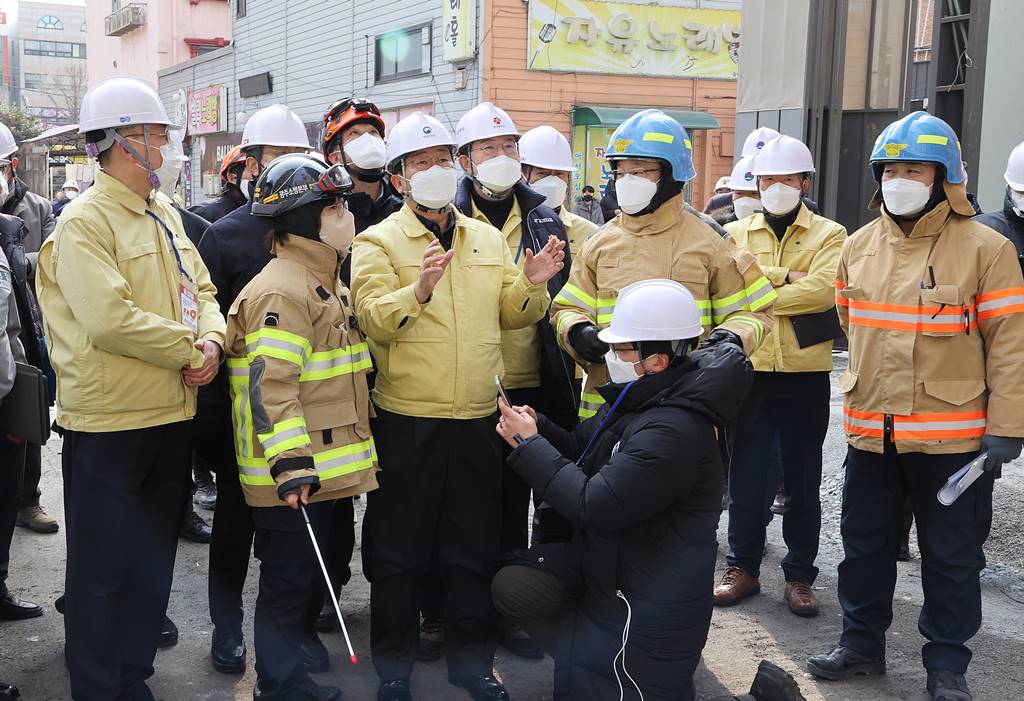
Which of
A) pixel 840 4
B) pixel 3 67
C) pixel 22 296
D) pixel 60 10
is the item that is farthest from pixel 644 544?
pixel 60 10

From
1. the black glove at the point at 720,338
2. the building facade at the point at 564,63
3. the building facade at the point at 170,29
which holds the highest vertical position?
the building facade at the point at 170,29

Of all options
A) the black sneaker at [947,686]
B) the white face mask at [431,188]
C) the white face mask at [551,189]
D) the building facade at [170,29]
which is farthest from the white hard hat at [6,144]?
the building facade at [170,29]

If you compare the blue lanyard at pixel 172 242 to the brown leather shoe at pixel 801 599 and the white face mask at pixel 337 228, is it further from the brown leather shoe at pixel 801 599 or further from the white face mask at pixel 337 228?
the brown leather shoe at pixel 801 599

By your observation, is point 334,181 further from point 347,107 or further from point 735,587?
point 735,587

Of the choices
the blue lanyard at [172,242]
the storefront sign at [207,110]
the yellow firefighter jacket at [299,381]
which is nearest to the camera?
the yellow firefighter jacket at [299,381]

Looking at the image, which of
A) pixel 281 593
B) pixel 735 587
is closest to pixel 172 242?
pixel 281 593

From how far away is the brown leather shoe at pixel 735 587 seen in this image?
524 centimetres

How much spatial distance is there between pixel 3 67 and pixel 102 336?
8488cm

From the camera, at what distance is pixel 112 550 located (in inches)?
151

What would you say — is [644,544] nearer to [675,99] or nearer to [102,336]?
[102,336]

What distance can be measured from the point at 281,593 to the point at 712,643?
2.02m

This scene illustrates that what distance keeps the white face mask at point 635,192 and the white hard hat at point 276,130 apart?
192cm

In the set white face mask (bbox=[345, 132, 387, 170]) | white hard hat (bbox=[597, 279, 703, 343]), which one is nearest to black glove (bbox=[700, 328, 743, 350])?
white hard hat (bbox=[597, 279, 703, 343])

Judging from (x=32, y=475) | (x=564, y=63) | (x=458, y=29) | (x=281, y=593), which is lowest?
(x=32, y=475)
